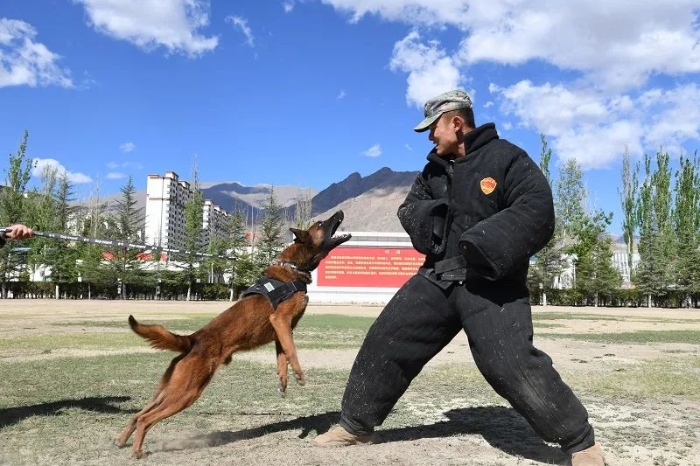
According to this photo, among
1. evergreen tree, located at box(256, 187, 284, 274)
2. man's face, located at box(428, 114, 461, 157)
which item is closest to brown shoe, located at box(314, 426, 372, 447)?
man's face, located at box(428, 114, 461, 157)

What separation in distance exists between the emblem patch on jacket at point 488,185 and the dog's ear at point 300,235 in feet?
6.35

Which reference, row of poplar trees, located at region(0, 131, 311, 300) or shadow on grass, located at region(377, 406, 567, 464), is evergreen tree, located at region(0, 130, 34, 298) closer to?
row of poplar trees, located at region(0, 131, 311, 300)

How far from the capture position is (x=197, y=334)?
15.1ft

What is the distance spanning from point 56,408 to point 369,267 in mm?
44071

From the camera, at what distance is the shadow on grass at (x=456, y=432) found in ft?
15.3

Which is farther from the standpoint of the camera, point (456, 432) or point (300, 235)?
point (300, 235)

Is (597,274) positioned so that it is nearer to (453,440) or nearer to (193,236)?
(193,236)

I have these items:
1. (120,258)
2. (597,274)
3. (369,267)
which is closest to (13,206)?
(120,258)

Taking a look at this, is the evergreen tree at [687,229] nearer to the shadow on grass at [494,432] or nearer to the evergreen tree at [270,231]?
the evergreen tree at [270,231]

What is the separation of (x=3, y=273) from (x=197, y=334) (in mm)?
56919

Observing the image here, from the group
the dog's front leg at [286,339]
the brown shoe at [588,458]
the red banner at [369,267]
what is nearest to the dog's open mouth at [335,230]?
the dog's front leg at [286,339]

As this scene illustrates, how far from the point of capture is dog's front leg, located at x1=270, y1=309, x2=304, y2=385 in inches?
A: 189

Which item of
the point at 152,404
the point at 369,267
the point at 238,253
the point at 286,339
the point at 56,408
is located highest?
the point at 238,253

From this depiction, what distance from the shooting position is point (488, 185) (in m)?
4.22
